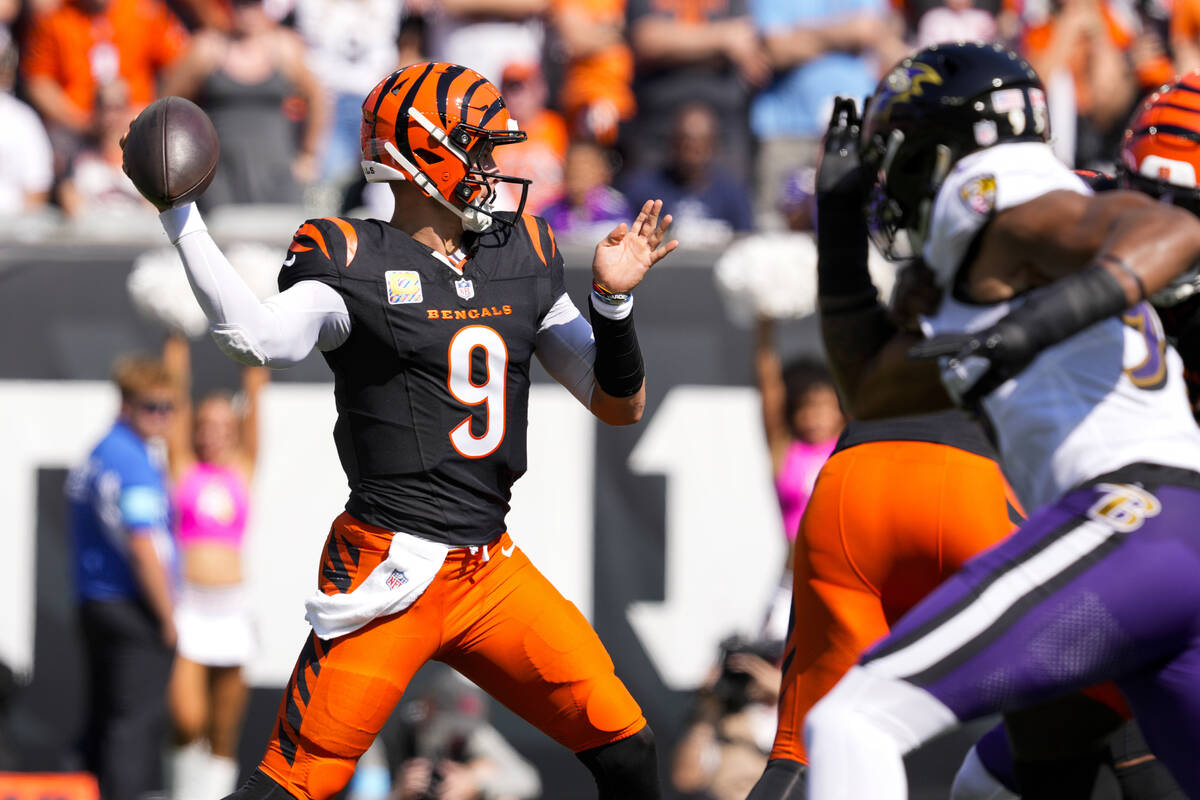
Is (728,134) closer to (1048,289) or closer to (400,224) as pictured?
(400,224)

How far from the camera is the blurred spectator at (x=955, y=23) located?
8422 millimetres

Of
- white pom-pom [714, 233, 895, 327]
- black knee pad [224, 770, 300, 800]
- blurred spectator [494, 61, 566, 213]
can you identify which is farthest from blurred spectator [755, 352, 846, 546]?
black knee pad [224, 770, 300, 800]

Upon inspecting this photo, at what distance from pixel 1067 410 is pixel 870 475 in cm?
79

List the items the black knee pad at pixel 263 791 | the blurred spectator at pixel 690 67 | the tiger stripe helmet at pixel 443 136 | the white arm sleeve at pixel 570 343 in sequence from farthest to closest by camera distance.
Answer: the blurred spectator at pixel 690 67 → the white arm sleeve at pixel 570 343 → the tiger stripe helmet at pixel 443 136 → the black knee pad at pixel 263 791

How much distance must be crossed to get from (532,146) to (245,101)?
141 cm

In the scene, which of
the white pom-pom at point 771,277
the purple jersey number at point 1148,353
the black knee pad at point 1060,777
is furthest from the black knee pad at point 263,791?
the white pom-pom at point 771,277

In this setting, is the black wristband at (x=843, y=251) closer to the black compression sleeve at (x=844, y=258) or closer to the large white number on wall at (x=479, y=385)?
the black compression sleeve at (x=844, y=258)

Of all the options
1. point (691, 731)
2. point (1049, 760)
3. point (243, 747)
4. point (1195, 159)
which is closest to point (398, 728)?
point (243, 747)

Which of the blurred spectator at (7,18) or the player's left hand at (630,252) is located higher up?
the blurred spectator at (7,18)

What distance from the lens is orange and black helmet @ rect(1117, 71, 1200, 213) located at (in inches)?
143

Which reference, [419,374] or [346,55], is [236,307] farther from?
[346,55]

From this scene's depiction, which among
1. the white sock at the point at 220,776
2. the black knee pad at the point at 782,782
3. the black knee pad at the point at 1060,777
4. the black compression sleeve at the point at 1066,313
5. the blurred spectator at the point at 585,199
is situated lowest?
the white sock at the point at 220,776

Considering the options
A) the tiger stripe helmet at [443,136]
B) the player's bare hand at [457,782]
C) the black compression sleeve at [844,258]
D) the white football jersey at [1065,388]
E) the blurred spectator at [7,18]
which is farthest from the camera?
the blurred spectator at [7,18]

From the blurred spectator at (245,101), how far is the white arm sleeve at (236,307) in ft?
14.6
